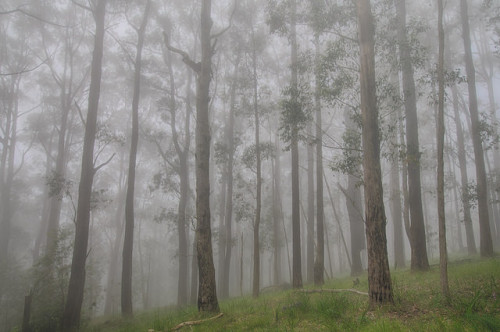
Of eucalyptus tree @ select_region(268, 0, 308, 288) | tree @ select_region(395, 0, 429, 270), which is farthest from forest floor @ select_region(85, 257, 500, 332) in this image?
eucalyptus tree @ select_region(268, 0, 308, 288)

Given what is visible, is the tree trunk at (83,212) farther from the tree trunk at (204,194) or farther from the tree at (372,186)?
the tree at (372,186)

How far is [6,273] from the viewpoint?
60.3 ft

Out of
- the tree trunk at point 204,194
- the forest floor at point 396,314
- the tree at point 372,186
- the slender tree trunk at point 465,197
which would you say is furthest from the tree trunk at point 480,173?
the tree trunk at point 204,194

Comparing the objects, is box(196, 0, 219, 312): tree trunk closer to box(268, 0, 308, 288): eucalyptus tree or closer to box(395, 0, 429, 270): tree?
box(268, 0, 308, 288): eucalyptus tree

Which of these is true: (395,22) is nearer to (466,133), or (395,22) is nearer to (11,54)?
(466,133)

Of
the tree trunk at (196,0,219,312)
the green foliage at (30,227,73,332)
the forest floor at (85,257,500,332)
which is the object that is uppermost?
the tree trunk at (196,0,219,312)

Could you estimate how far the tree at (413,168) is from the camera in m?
10.4

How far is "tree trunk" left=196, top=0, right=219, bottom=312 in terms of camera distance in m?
7.81

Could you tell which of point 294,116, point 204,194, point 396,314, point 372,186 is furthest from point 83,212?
point 396,314

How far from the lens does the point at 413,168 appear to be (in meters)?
11.1

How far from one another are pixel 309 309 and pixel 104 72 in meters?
29.5

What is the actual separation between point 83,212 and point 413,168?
12856 mm

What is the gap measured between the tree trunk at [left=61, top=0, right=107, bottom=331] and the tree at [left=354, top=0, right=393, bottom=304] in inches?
396

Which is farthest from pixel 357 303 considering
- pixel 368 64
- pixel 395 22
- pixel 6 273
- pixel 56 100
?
pixel 56 100
